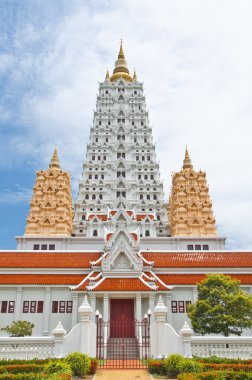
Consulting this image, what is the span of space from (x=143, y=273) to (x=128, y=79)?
2377 inches

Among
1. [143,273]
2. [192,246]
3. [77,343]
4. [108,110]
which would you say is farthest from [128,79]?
[77,343]

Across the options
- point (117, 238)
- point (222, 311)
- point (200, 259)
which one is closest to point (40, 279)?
point (117, 238)

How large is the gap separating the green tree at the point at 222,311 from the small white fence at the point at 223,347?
6304 millimetres

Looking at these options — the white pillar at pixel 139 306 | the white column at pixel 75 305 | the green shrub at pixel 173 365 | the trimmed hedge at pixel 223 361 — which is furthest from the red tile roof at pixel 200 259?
the green shrub at pixel 173 365

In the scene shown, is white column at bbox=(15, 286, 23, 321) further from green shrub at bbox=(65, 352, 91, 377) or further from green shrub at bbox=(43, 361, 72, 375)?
green shrub at bbox=(43, 361, 72, 375)

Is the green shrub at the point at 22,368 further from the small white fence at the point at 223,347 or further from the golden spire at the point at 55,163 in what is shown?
the golden spire at the point at 55,163

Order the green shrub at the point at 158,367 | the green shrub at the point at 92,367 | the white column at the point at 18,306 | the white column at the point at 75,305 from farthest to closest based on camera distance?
the white column at the point at 18,306 < the white column at the point at 75,305 < the green shrub at the point at 158,367 < the green shrub at the point at 92,367

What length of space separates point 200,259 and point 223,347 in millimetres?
21228

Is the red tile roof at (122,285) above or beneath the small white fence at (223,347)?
above

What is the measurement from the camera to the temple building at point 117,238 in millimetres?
36138

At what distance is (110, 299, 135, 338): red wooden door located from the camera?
109ft

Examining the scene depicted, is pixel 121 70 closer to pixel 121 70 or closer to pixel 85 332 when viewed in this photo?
pixel 121 70

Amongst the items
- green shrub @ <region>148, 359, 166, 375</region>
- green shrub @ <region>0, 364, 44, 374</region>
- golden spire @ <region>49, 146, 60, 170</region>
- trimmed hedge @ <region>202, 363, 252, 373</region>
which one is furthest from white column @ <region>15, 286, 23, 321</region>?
golden spire @ <region>49, 146, 60, 170</region>

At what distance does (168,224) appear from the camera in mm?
64188
